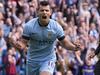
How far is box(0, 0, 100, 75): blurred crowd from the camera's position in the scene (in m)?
14.2

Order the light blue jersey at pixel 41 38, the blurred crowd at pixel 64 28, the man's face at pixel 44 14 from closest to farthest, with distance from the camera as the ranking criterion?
the man's face at pixel 44 14 → the light blue jersey at pixel 41 38 → the blurred crowd at pixel 64 28

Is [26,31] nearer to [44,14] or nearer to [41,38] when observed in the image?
[41,38]

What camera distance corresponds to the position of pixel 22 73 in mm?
14102

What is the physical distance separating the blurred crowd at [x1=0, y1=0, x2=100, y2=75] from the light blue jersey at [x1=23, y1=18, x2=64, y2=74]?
2595 millimetres

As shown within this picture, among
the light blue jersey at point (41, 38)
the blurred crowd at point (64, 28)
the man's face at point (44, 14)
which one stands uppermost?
the man's face at point (44, 14)

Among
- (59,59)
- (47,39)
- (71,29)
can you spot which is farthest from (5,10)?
(47,39)

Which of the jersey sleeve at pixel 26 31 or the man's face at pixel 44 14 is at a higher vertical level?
the man's face at pixel 44 14

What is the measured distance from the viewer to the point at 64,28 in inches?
673

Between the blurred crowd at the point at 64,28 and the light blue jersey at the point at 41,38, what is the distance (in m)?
2.59

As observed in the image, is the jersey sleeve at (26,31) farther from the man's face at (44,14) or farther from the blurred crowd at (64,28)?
the blurred crowd at (64,28)

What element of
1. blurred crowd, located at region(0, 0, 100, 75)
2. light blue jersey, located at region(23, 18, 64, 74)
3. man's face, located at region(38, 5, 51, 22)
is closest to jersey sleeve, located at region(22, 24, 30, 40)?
light blue jersey, located at region(23, 18, 64, 74)

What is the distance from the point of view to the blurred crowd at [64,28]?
14234 mm

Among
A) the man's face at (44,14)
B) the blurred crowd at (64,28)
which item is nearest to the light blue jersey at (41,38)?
the man's face at (44,14)

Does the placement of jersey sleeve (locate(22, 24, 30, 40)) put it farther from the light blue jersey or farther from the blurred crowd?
the blurred crowd
